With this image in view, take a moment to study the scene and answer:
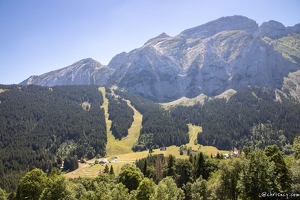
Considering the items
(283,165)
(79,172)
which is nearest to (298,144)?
(283,165)

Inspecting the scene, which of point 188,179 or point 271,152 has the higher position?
point 271,152

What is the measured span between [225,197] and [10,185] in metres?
155

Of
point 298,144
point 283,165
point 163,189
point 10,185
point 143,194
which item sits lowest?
point 10,185

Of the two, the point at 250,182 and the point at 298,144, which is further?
the point at 298,144

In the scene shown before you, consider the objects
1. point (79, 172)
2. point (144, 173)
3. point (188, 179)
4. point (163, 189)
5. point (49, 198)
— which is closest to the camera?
point (163, 189)

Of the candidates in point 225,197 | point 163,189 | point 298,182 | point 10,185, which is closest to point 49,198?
point 163,189

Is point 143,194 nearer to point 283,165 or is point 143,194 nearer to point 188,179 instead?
point 283,165

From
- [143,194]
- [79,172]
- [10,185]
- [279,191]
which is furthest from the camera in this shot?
[79,172]

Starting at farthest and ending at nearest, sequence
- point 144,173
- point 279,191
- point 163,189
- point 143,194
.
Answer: point 144,173 < point 143,194 < point 163,189 < point 279,191

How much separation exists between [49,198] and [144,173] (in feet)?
199

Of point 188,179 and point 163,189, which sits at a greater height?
point 163,189

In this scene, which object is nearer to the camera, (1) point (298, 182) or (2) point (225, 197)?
(1) point (298, 182)

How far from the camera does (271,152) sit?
62.9 m

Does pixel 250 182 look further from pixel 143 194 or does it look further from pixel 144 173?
pixel 144 173
